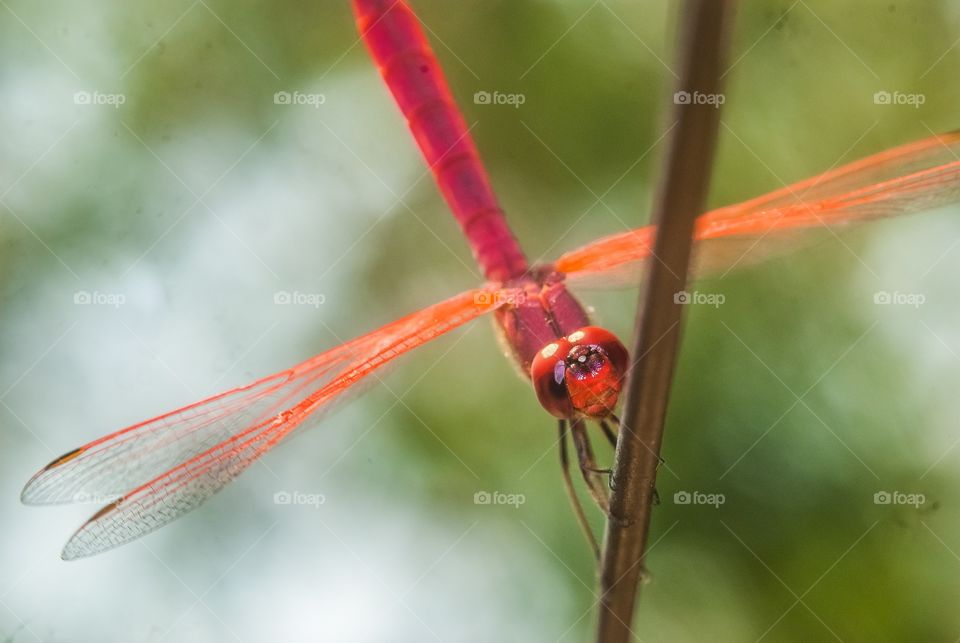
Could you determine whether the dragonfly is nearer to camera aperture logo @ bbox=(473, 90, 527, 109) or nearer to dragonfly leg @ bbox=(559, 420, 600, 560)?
dragonfly leg @ bbox=(559, 420, 600, 560)

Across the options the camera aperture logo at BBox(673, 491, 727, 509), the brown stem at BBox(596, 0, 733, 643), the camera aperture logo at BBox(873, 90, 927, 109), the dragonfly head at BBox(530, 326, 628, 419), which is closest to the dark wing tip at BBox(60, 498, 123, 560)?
the dragonfly head at BBox(530, 326, 628, 419)

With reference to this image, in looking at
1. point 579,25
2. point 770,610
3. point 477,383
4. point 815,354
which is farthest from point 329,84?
point 770,610

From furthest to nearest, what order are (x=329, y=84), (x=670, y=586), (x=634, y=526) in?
(x=329, y=84)
(x=670, y=586)
(x=634, y=526)

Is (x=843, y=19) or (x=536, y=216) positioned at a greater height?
(x=843, y=19)

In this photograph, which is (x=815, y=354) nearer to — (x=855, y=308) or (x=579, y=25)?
(x=855, y=308)

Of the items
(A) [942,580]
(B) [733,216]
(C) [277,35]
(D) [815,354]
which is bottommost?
(A) [942,580]
